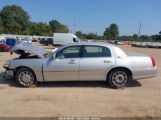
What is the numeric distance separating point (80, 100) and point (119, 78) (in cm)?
196

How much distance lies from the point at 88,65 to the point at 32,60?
1.80 metres

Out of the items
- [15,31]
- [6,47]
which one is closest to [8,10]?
[15,31]

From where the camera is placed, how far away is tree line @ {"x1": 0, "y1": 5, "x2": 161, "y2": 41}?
123 metres

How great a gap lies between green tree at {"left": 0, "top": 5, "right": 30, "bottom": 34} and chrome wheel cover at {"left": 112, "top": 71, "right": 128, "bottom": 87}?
121m

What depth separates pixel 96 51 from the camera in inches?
355

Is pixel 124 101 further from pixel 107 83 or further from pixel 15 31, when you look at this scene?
pixel 15 31

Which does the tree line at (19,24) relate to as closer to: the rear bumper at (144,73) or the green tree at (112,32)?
the green tree at (112,32)

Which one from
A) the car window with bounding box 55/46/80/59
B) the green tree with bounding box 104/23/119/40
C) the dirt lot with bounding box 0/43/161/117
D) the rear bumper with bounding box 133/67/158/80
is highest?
the green tree with bounding box 104/23/119/40

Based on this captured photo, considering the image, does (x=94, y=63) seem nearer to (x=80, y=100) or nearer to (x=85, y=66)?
Result: (x=85, y=66)

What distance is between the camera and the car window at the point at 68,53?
897 cm

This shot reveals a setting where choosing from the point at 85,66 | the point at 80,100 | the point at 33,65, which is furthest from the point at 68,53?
the point at 80,100

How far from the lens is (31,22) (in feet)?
443

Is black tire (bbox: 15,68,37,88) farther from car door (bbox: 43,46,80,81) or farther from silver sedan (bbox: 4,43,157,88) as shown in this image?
car door (bbox: 43,46,80,81)

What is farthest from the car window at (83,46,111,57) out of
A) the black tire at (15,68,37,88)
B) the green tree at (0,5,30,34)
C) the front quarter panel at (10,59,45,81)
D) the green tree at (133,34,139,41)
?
the green tree at (0,5,30,34)
